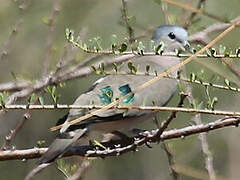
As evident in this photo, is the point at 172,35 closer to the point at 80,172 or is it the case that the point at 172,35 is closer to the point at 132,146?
the point at 80,172

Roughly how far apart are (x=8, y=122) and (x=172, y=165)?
7.64 feet

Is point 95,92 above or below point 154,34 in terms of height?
below

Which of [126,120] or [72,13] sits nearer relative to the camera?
[126,120]

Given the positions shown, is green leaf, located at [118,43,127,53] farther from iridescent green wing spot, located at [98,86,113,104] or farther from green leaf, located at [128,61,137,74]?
iridescent green wing spot, located at [98,86,113,104]

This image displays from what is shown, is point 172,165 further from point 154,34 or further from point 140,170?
point 140,170

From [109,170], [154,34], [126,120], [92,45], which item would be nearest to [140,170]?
[109,170]

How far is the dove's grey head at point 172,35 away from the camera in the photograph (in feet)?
14.0

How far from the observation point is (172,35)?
4434 millimetres

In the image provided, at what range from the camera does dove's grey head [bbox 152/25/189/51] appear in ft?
14.0

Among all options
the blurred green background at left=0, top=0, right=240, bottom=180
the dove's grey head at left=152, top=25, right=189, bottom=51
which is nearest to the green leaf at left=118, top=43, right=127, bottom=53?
the dove's grey head at left=152, top=25, right=189, bottom=51

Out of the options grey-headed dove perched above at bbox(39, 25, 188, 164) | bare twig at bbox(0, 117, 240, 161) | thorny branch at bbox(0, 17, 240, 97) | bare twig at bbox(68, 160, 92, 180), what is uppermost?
thorny branch at bbox(0, 17, 240, 97)

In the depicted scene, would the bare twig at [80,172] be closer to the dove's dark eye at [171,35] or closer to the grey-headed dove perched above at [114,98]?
the grey-headed dove perched above at [114,98]

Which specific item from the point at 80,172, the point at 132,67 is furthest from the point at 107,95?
the point at 80,172

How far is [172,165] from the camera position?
3.44 metres
